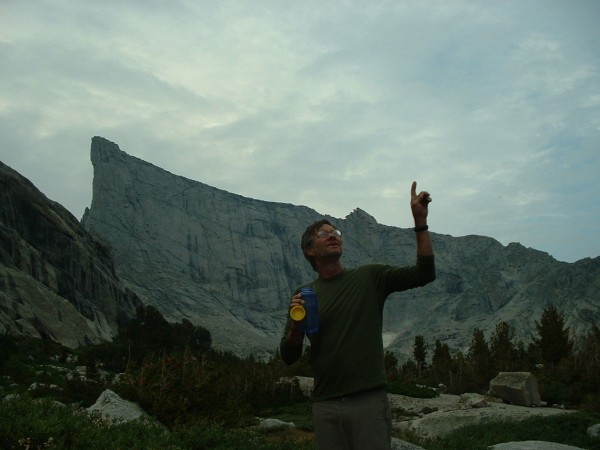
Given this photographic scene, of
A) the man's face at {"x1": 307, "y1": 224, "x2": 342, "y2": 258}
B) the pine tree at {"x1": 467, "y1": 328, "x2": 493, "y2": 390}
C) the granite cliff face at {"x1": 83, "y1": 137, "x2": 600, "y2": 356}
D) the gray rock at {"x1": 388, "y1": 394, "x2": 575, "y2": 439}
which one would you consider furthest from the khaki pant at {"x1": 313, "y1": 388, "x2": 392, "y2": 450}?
the granite cliff face at {"x1": 83, "y1": 137, "x2": 600, "y2": 356}

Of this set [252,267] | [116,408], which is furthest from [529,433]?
[252,267]

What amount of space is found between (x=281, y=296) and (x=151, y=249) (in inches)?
1444

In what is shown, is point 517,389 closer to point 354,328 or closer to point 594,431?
point 594,431

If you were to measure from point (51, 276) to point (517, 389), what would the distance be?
57.7 meters

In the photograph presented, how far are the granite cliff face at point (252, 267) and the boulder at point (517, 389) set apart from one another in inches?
3570

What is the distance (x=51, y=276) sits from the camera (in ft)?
222

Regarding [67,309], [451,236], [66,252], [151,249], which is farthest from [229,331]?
[451,236]

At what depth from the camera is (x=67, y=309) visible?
185ft

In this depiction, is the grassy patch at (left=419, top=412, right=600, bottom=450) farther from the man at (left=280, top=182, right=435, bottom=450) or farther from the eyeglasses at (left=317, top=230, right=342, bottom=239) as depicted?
the eyeglasses at (left=317, top=230, right=342, bottom=239)

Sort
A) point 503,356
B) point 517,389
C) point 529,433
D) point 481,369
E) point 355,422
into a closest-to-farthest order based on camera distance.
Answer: point 355,422, point 529,433, point 517,389, point 481,369, point 503,356

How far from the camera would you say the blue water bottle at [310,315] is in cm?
430

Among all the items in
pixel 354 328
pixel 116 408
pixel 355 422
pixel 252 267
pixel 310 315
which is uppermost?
pixel 252 267

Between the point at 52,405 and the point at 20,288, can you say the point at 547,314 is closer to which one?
the point at 52,405

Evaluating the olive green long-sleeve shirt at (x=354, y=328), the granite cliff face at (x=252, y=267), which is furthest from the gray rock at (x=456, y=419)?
the granite cliff face at (x=252, y=267)
